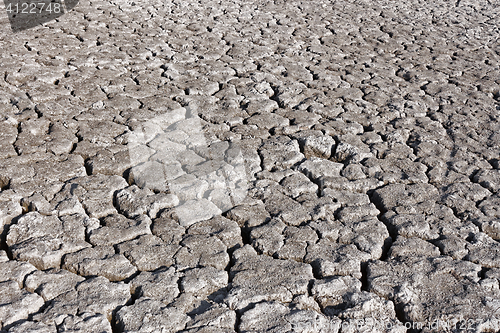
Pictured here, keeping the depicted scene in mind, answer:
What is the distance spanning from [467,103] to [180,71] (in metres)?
2.61

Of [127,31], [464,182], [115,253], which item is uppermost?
[464,182]

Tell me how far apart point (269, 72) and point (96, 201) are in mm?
2379

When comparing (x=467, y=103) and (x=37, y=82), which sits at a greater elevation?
(x=467, y=103)

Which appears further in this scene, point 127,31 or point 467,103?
point 127,31

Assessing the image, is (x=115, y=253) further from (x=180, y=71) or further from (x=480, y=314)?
(x=180, y=71)

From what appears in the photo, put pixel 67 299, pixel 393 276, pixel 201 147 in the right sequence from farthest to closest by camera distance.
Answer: pixel 201 147 → pixel 393 276 → pixel 67 299

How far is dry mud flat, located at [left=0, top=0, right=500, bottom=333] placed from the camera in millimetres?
1899

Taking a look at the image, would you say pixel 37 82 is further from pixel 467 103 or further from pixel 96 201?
pixel 467 103

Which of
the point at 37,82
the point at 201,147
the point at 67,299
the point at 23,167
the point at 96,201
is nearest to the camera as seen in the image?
the point at 67,299

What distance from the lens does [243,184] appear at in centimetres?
272

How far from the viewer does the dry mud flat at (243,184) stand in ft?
6.23

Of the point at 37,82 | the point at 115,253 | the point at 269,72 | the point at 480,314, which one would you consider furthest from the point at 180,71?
the point at 480,314

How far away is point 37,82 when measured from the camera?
3746mm

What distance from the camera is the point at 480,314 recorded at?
1881mm
